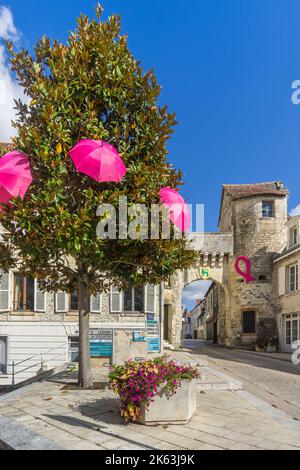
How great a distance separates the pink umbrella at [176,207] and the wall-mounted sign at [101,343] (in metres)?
9.75

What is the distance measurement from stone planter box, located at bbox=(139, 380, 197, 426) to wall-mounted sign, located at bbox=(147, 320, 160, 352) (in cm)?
1209

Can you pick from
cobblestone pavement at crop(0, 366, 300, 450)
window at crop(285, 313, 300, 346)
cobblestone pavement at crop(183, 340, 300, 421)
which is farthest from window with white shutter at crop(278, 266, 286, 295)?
cobblestone pavement at crop(0, 366, 300, 450)

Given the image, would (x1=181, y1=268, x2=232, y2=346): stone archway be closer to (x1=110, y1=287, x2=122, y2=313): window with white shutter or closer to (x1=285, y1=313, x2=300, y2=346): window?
(x1=285, y1=313, x2=300, y2=346): window

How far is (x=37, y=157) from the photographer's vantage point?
7211 millimetres

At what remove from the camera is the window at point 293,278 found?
74.1 ft

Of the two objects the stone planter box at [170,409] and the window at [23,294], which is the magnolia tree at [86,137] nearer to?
the stone planter box at [170,409]

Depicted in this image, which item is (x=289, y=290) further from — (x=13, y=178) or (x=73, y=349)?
(x=13, y=178)

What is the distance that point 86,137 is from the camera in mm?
7453

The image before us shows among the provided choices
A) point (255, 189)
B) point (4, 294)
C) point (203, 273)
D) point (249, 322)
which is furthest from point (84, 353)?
point (255, 189)

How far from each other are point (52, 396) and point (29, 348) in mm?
10583

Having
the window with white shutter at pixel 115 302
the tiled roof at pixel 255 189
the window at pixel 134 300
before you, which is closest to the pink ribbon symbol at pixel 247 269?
the tiled roof at pixel 255 189

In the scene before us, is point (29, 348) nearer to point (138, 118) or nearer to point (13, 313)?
point (13, 313)

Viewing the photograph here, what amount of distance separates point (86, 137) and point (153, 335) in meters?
12.3
